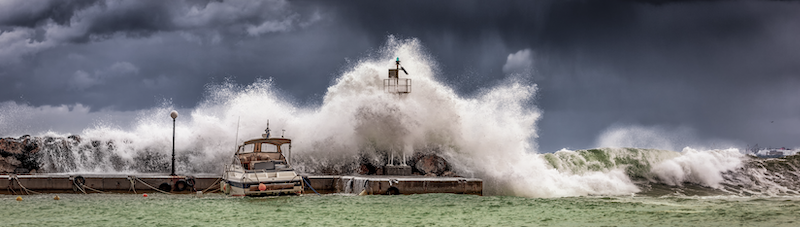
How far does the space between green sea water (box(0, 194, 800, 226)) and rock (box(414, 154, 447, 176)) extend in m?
4.95

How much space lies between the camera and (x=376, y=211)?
1833 cm

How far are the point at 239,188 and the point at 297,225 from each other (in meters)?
6.24

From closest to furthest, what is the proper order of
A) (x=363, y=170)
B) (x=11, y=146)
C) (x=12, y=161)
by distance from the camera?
(x=363, y=170), (x=12, y=161), (x=11, y=146)

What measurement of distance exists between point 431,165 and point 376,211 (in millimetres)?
9098

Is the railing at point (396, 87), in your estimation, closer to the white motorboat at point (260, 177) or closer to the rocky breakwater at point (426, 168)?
the rocky breakwater at point (426, 168)

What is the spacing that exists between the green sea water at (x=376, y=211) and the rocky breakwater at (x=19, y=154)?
7730 mm

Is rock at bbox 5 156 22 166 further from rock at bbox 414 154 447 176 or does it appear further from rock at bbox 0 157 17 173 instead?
rock at bbox 414 154 447 176

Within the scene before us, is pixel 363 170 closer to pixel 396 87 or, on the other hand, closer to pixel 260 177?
pixel 396 87

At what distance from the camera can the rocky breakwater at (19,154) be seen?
92.0 feet

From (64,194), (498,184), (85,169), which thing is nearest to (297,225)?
(64,194)

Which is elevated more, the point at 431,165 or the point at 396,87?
the point at 396,87

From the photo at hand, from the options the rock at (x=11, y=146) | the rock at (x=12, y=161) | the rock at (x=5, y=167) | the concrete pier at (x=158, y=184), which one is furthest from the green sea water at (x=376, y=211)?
the rock at (x=11, y=146)

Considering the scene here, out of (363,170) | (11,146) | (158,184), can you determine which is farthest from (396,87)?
(11,146)

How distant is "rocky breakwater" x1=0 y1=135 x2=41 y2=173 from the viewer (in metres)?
28.0
